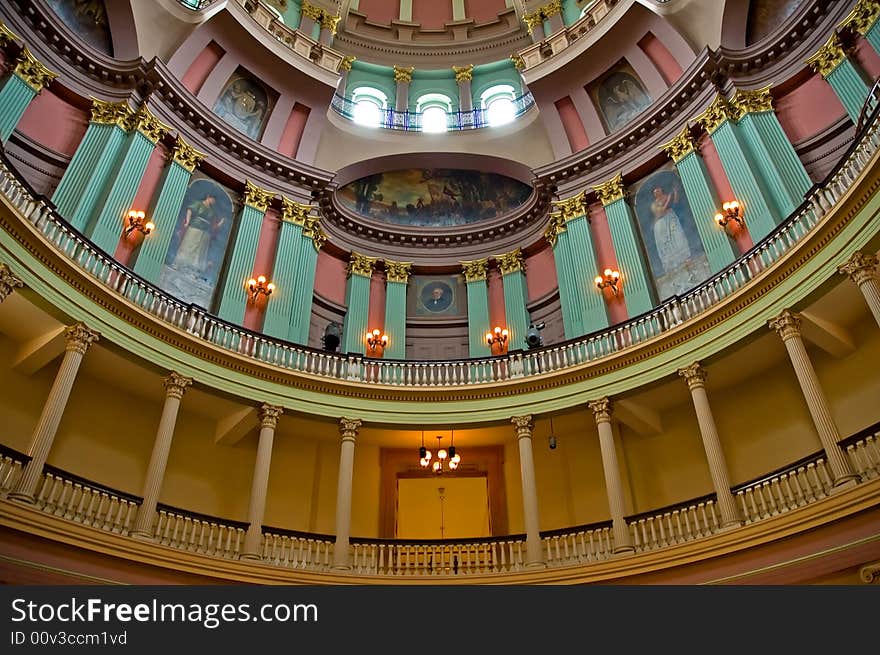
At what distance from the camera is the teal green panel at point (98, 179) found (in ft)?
48.4

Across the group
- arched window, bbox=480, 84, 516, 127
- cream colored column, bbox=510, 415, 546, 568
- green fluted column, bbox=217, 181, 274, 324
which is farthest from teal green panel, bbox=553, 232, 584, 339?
green fluted column, bbox=217, 181, 274, 324

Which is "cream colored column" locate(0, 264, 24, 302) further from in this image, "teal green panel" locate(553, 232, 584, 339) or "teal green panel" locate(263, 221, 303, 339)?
"teal green panel" locate(553, 232, 584, 339)

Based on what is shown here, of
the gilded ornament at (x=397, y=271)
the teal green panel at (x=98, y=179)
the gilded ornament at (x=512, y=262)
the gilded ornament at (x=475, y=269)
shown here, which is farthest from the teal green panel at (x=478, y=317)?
the teal green panel at (x=98, y=179)

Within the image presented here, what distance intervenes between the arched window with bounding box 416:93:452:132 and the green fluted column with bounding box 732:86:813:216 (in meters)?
10.6

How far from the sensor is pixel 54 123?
15.8 metres

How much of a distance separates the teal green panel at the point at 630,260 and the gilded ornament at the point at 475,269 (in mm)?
4401

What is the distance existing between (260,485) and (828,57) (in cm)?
1662

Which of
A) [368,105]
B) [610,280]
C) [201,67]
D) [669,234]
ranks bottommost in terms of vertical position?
[610,280]

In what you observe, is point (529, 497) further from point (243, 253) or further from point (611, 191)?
point (243, 253)

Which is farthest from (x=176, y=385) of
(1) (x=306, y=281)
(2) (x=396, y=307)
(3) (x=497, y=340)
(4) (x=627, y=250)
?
(4) (x=627, y=250)

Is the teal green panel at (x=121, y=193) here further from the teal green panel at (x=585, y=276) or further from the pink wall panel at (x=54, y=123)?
the teal green panel at (x=585, y=276)

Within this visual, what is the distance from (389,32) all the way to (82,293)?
1839 centimetres

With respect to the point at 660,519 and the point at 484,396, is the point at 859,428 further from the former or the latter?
the point at 484,396

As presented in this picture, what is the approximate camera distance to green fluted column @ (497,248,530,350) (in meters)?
19.4
